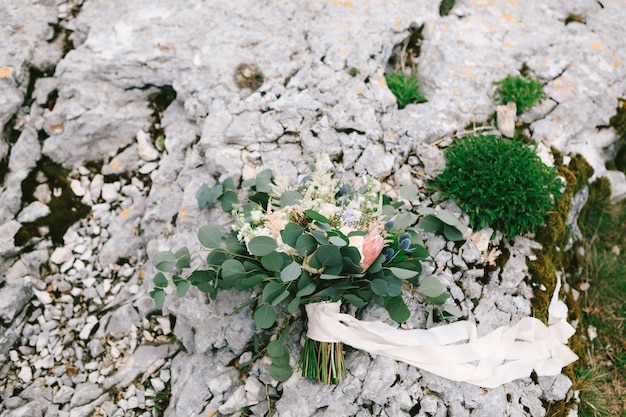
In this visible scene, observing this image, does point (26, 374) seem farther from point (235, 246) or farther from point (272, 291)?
point (272, 291)

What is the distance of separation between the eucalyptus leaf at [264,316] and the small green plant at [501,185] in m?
1.77

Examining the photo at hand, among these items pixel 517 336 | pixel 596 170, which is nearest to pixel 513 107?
pixel 596 170

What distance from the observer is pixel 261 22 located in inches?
190

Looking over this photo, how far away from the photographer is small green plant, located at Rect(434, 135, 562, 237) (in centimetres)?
379

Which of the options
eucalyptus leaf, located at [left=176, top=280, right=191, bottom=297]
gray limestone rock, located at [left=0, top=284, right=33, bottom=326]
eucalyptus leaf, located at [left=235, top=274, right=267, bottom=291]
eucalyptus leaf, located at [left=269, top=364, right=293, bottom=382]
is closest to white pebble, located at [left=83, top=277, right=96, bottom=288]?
gray limestone rock, located at [left=0, top=284, right=33, bottom=326]

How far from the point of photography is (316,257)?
116 inches

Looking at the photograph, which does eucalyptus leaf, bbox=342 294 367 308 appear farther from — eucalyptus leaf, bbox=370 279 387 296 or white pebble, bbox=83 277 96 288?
white pebble, bbox=83 277 96 288

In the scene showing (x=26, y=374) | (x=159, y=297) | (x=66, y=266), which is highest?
(x=159, y=297)

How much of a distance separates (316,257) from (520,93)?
2866mm

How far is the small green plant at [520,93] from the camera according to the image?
178 inches

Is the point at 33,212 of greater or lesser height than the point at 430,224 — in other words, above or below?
below

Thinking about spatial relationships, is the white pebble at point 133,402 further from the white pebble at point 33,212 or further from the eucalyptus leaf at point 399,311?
the eucalyptus leaf at point 399,311

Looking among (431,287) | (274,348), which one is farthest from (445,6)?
(274,348)

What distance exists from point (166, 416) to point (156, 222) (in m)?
1.63
